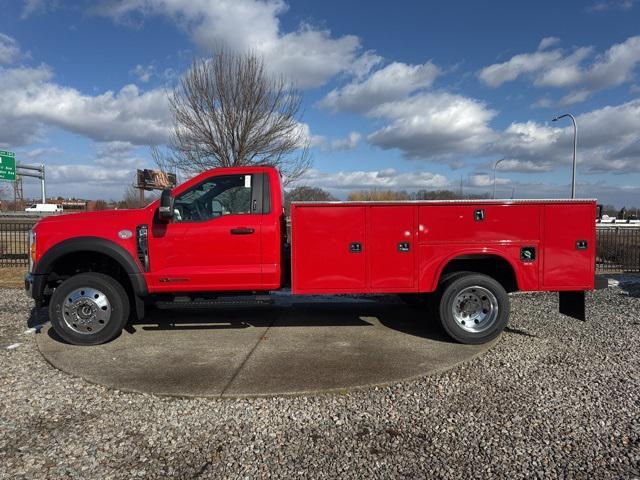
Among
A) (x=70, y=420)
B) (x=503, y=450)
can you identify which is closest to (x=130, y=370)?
(x=70, y=420)

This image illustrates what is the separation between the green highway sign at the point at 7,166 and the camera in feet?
74.0

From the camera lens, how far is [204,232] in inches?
209

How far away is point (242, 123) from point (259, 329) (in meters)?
9.93

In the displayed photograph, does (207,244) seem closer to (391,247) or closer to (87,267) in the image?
(87,267)

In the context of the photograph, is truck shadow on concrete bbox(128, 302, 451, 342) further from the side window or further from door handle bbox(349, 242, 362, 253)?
the side window

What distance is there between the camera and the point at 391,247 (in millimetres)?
5324

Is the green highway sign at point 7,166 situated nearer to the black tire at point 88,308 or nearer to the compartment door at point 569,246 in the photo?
the black tire at point 88,308

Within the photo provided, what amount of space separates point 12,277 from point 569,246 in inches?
458

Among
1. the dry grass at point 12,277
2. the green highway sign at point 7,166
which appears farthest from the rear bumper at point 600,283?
the green highway sign at point 7,166

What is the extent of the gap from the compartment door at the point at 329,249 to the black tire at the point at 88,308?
209 cm

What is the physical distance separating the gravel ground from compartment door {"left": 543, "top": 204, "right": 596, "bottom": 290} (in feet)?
3.18

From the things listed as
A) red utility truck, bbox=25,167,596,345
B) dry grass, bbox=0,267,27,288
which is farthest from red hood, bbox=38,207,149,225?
dry grass, bbox=0,267,27,288

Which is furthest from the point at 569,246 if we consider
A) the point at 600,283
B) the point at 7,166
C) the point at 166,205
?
the point at 7,166

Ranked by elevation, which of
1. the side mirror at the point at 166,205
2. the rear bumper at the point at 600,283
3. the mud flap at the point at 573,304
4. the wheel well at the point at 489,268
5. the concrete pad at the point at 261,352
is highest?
the side mirror at the point at 166,205
